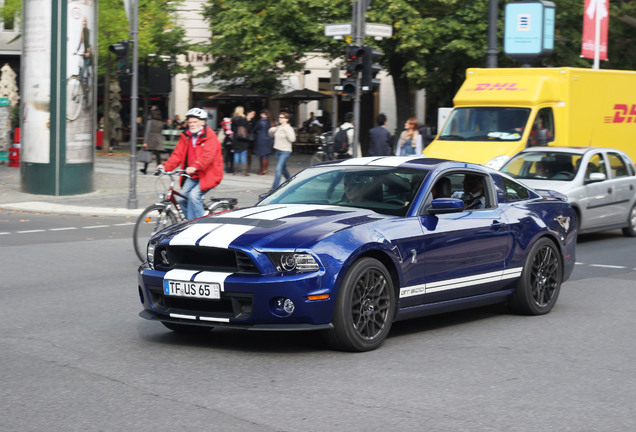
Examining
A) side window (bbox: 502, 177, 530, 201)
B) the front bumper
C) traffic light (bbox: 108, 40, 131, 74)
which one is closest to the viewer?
the front bumper

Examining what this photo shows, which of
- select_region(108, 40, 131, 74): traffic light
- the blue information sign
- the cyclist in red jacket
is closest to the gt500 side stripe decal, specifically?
the cyclist in red jacket

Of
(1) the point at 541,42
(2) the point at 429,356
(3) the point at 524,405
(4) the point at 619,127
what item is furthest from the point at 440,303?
(1) the point at 541,42

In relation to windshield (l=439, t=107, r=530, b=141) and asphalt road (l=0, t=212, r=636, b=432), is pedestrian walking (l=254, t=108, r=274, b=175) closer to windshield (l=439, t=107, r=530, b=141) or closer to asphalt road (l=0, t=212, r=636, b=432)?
windshield (l=439, t=107, r=530, b=141)

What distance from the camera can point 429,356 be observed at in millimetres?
7102

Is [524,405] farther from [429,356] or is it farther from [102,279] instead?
[102,279]

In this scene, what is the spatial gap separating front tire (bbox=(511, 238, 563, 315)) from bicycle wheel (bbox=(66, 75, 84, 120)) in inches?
588

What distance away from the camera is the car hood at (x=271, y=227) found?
6.85 metres

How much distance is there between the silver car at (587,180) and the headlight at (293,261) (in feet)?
28.5

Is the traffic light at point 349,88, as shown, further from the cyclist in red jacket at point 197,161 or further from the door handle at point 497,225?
the door handle at point 497,225

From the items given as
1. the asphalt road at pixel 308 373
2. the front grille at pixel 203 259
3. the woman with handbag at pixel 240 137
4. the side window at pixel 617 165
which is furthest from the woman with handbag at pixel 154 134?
the front grille at pixel 203 259

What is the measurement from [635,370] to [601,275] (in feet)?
17.3

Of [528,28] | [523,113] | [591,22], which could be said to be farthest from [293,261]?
[591,22]

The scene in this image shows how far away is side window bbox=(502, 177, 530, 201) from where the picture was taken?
8.96 meters

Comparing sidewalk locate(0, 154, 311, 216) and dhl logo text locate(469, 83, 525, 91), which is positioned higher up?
dhl logo text locate(469, 83, 525, 91)
